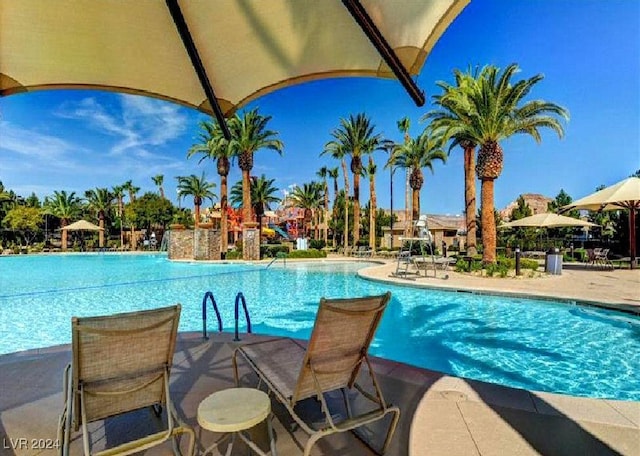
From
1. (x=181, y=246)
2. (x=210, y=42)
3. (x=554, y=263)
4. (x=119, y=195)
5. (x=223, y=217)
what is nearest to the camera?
(x=210, y=42)

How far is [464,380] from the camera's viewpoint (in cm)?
346

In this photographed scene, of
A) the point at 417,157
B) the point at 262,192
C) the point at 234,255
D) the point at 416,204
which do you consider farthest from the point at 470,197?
the point at 262,192

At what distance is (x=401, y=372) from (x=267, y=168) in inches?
1324

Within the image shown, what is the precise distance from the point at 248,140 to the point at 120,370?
24201mm

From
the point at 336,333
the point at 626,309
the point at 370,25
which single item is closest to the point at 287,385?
the point at 336,333

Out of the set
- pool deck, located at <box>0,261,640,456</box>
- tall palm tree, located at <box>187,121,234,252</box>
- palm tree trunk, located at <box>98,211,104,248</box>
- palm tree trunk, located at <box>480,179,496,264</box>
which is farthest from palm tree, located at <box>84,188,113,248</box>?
pool deck, located at <box>0,261,640,456</box>

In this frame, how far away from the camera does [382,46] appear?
2355 millimetres

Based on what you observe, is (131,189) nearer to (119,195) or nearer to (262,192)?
(119,195)

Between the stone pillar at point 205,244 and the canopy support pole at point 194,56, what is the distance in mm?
21440

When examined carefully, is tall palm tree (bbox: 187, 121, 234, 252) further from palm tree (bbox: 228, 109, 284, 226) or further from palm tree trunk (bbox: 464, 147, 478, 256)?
palm tree trunk (bbox: 464, 147, 478, 256)

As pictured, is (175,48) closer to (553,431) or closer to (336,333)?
(336,333)

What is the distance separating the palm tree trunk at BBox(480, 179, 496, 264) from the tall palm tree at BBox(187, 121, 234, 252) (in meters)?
16.7

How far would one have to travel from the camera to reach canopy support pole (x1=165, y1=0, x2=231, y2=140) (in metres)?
2.53

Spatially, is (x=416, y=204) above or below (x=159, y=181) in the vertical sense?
below
